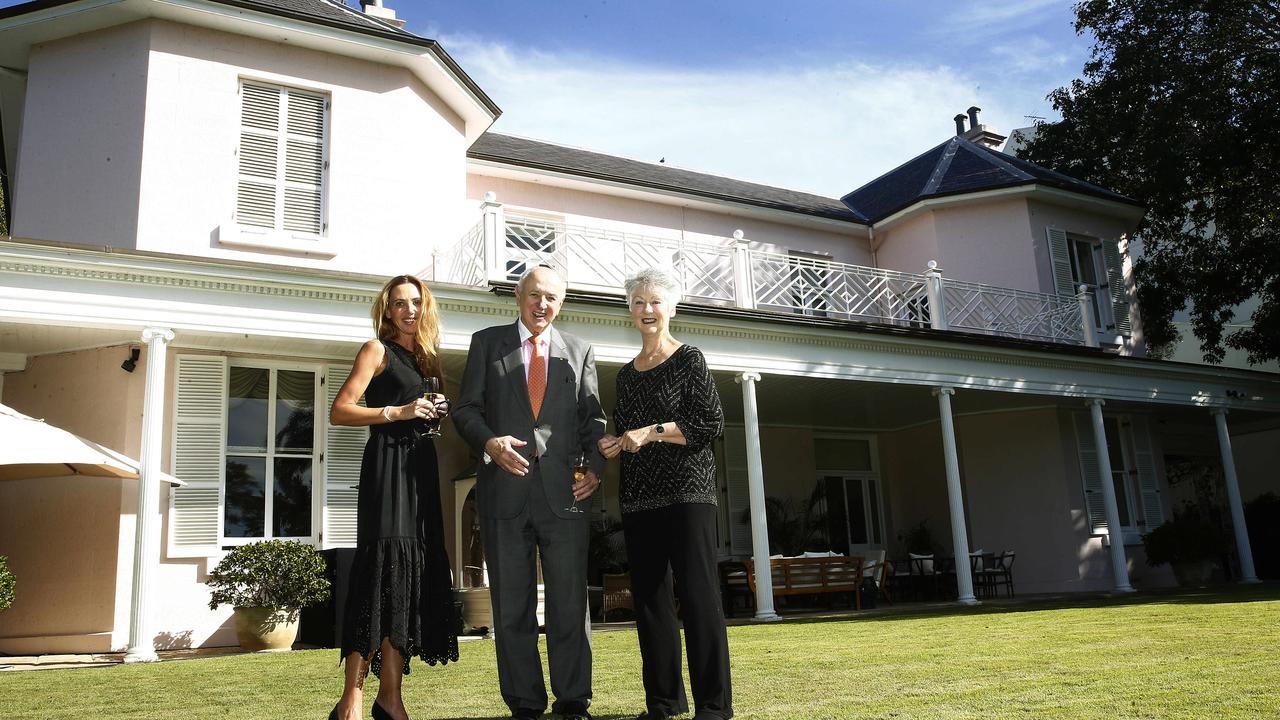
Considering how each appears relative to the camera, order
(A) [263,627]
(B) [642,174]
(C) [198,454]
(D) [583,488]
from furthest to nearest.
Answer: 1. (B) [642,174]
2. (C) [198,454]
3. (A) [263,627]
4. (D) [583,488]

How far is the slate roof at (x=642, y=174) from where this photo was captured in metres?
14.0

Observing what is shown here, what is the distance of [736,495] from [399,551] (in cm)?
1232

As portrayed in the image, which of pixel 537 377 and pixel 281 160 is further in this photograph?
pixel 281 160

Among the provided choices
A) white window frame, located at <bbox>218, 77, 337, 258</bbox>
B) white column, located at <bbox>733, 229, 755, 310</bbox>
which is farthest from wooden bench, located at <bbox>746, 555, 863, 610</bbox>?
white window frame, located at <bbox>218, 77, 337, 258</bbox>

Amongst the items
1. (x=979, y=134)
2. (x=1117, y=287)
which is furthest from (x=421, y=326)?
(x=979, y=134)

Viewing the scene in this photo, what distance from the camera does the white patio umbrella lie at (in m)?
7.29

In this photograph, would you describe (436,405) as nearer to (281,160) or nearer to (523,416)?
(523,416)

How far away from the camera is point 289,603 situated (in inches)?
356

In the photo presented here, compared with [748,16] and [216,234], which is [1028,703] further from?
[216,234]

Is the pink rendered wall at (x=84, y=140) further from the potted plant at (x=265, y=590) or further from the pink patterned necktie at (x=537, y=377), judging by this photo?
the pink patterned necktie at (x=537, y=377)

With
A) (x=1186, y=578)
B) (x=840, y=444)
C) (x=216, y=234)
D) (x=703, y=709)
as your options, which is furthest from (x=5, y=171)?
(x=1186, y=578)

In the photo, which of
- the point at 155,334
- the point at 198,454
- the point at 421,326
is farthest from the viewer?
the point at 198,454

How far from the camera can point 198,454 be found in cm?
986

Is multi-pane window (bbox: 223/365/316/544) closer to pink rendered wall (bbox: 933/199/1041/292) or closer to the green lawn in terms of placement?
the green lawn
